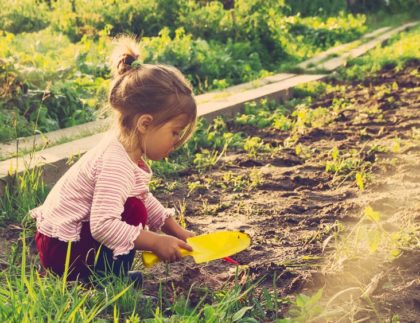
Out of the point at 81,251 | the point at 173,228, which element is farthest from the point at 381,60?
the point at 81,251

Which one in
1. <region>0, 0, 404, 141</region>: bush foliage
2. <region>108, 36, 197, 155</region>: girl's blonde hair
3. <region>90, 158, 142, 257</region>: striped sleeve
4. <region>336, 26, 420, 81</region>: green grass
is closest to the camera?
<region>90, 158, 142, 257</region>: striped sleeve

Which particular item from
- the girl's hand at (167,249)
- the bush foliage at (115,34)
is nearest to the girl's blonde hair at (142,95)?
the girl's hand at (167,249)

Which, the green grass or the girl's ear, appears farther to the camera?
the green grass

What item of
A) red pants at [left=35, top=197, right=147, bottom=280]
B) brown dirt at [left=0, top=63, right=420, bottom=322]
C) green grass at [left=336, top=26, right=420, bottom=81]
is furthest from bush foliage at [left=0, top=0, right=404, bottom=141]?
red pants at [left=35, top=197, right=147, bottom=280]

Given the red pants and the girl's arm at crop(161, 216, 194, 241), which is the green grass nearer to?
the girl's arm at crop(161, 216, 194, 241)

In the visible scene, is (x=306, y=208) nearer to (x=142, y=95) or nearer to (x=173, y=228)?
(x=173, y=228)

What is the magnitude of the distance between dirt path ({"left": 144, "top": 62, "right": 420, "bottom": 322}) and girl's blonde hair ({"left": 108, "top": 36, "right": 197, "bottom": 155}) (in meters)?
0.66

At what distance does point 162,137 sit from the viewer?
3176 mm

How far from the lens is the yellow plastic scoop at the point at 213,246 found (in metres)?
3.11

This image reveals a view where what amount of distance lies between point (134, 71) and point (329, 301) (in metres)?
1.15

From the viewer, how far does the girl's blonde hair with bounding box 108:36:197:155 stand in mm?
3131

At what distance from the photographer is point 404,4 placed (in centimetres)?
1673

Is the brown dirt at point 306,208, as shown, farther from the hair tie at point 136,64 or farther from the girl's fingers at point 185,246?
the hair tie at point 136,64

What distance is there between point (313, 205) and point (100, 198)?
165 cm
